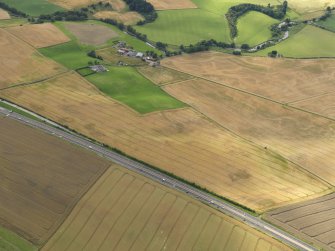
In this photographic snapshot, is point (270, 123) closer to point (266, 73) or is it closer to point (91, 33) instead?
point (266, 73)

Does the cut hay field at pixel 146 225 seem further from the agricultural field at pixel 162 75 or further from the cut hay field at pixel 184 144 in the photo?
the agricultural field at pixel 162 75

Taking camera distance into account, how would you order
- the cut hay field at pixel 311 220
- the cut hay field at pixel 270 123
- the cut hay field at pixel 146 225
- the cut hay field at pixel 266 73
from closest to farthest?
1. the cut hay field at pixel 146 225
2. the cut hay field at pixel 311 220
3. the cut hay field at pixel 270 123
4. the cut hay field at pixel 266 73

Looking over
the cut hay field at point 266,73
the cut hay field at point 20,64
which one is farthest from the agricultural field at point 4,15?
the cut hay field at point 266,73

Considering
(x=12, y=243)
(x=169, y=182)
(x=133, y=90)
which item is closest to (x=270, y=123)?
(x=133, y=90)

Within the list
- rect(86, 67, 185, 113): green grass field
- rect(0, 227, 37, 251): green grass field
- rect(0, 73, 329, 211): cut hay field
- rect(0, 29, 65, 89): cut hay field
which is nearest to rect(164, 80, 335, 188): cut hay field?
rect(0, 73, 329, 211): cut hay field

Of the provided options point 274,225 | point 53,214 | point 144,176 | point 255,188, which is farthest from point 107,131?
point 274,225
